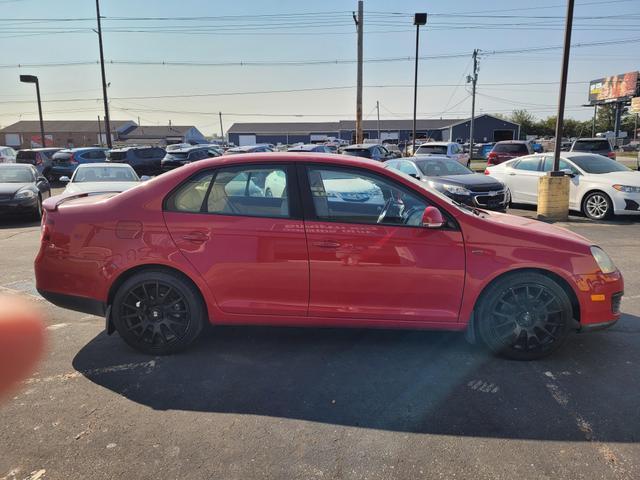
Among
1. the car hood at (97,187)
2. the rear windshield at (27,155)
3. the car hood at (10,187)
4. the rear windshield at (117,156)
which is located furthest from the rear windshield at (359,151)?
the rear windshield at (27,155)

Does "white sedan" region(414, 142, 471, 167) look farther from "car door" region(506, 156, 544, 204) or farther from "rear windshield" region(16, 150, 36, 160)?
"rear windshield" region(16, 150, 36, 160)

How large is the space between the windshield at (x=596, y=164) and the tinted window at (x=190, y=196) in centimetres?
1000

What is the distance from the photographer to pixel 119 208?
3.90 metres

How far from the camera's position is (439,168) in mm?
12008

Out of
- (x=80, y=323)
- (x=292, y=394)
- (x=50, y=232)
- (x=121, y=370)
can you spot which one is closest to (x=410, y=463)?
(x=292, y=394)

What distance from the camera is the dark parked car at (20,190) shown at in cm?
1093

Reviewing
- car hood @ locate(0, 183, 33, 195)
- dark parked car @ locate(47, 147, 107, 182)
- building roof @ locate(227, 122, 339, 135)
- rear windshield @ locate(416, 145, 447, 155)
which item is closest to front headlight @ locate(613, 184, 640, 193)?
rear windshield @ locate(416, 145, 447, 155)

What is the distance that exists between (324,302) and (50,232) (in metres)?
2.27

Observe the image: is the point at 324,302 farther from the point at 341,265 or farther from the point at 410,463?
the point at 410,463

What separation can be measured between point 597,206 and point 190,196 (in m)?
9.71

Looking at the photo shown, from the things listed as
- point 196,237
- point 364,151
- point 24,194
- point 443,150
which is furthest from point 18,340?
point 443,150

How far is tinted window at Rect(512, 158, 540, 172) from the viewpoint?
1219 centimetres

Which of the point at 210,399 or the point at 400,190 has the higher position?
the point at 400,190

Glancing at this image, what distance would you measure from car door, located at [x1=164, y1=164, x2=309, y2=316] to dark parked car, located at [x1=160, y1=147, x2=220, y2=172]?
760 inches
